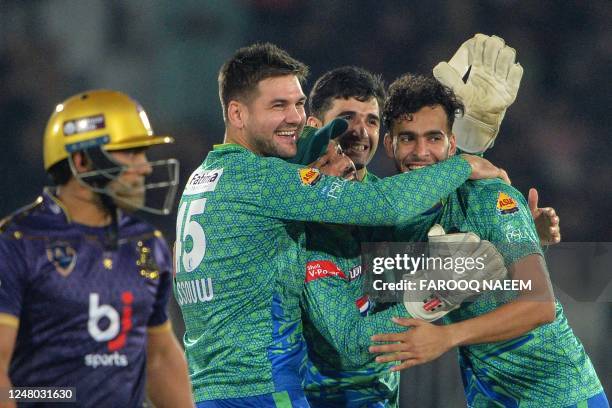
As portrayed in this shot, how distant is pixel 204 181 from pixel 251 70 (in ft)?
2.01

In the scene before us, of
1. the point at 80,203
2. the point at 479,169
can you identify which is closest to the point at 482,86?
the point at 479,169

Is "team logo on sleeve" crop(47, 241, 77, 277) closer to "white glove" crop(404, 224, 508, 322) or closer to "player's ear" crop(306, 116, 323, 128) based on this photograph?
"white glove" crop(404, 224, 508, 322)

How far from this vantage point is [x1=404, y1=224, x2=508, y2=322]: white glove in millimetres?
3945

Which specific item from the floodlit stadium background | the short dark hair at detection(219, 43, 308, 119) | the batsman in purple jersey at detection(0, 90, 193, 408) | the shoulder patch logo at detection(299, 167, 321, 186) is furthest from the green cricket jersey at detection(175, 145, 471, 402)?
the floodlit stadium background

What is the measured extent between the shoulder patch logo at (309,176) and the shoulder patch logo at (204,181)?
1.13ft

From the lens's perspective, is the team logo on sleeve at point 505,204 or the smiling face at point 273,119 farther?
the smiling face at point 273,119

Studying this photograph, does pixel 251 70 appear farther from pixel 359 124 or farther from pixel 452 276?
pixel 452 276

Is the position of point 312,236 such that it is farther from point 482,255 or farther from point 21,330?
point 21,330

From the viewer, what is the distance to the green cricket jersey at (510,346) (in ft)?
13.3

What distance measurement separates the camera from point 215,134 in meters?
8.25

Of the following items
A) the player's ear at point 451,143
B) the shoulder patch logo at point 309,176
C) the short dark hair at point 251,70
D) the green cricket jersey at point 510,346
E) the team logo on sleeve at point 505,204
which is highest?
the short dark hair at point 251,70

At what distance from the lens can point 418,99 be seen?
4496 millimetres

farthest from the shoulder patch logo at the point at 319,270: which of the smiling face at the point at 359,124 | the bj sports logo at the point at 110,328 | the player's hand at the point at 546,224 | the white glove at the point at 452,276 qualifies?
the player's hand at the point at 546,224

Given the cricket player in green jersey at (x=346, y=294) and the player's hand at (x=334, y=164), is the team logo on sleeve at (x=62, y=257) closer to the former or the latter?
the cricket player in green jersey at (x=346, y=294)
